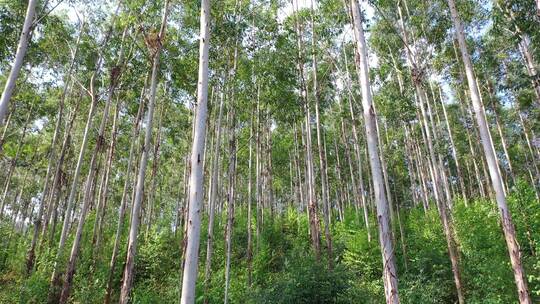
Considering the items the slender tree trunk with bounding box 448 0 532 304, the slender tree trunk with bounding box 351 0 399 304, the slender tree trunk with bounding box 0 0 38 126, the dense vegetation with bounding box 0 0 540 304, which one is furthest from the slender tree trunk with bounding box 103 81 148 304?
the slender tree trunk with bounding box 448 0 532 304

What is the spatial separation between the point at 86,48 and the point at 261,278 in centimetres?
1014

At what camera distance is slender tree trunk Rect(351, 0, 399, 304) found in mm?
4277

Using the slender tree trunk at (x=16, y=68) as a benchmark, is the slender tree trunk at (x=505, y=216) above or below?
below

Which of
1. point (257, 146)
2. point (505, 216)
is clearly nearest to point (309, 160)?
point (257, 146)

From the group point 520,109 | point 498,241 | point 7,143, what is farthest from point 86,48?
point 520,109

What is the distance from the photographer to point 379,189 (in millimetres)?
4688

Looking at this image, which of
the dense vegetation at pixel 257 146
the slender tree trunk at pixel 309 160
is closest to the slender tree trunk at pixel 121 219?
the dense vegetation at pixel 257 146

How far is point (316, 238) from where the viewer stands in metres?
10.4

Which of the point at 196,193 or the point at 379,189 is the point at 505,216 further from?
the point at 196,193

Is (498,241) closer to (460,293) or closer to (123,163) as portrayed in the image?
(460,293)

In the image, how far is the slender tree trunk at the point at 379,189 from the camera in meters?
4.28

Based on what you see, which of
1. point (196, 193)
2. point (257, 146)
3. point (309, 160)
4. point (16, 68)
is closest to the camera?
point (196, 193)

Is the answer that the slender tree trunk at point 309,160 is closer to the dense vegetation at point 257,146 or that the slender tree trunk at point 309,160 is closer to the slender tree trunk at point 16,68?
the dense vegetation at point 257,146

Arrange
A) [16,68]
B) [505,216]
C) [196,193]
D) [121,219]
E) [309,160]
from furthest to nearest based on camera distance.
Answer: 1. [309,160]
2. [121,219]
3. [16,68]
4. [505,216]
5. [196,193]
